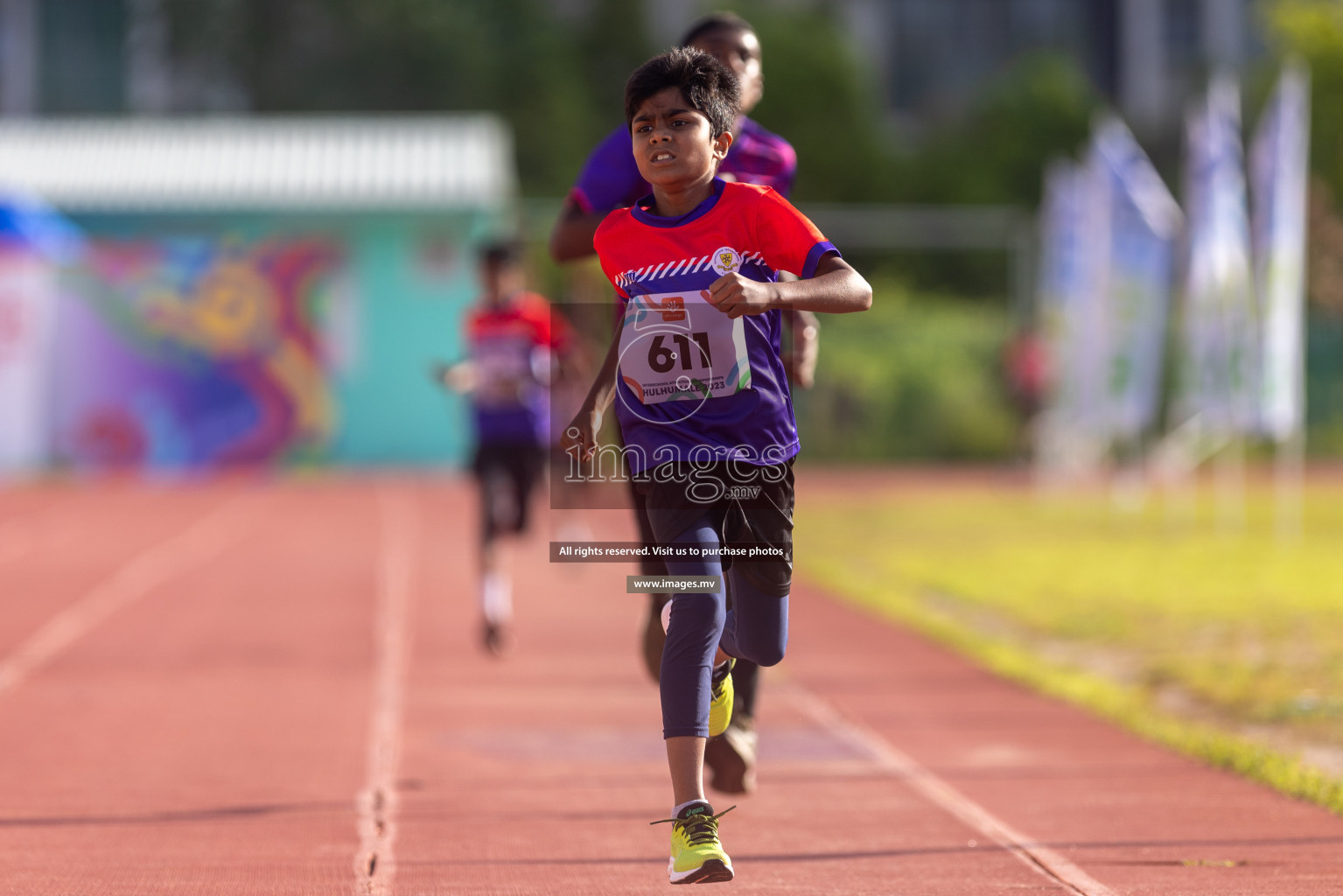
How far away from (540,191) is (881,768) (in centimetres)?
3714

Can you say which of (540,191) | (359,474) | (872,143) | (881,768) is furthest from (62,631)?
(872,143)

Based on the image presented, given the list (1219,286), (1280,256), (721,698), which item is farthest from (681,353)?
(1219,286)

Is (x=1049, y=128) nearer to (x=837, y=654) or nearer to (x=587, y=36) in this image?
(x=587, y=36)

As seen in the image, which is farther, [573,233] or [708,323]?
[573,233]

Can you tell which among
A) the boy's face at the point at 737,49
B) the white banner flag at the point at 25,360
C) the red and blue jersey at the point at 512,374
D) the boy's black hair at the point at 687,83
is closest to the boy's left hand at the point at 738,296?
the boy's black hair at the point at 687,83

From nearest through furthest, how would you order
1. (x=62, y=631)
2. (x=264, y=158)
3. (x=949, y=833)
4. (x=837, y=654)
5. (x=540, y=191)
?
(x=949, y=833)
(x=837, y=654)
(x=62, y=631)
(x=264, y=158)
(x=540, y=191)

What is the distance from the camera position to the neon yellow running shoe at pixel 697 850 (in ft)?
12.2

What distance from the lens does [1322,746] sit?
6328 millimetres

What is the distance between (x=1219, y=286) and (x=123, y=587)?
336 inches

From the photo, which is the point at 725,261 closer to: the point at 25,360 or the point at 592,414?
the point at 592,414

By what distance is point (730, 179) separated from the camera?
476cm

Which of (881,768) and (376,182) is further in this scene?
(376,182)

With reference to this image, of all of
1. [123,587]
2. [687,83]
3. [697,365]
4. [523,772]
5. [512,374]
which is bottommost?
[123,587]

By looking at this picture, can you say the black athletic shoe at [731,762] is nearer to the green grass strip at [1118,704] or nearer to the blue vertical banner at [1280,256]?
the green grass strip at [1118,704]
